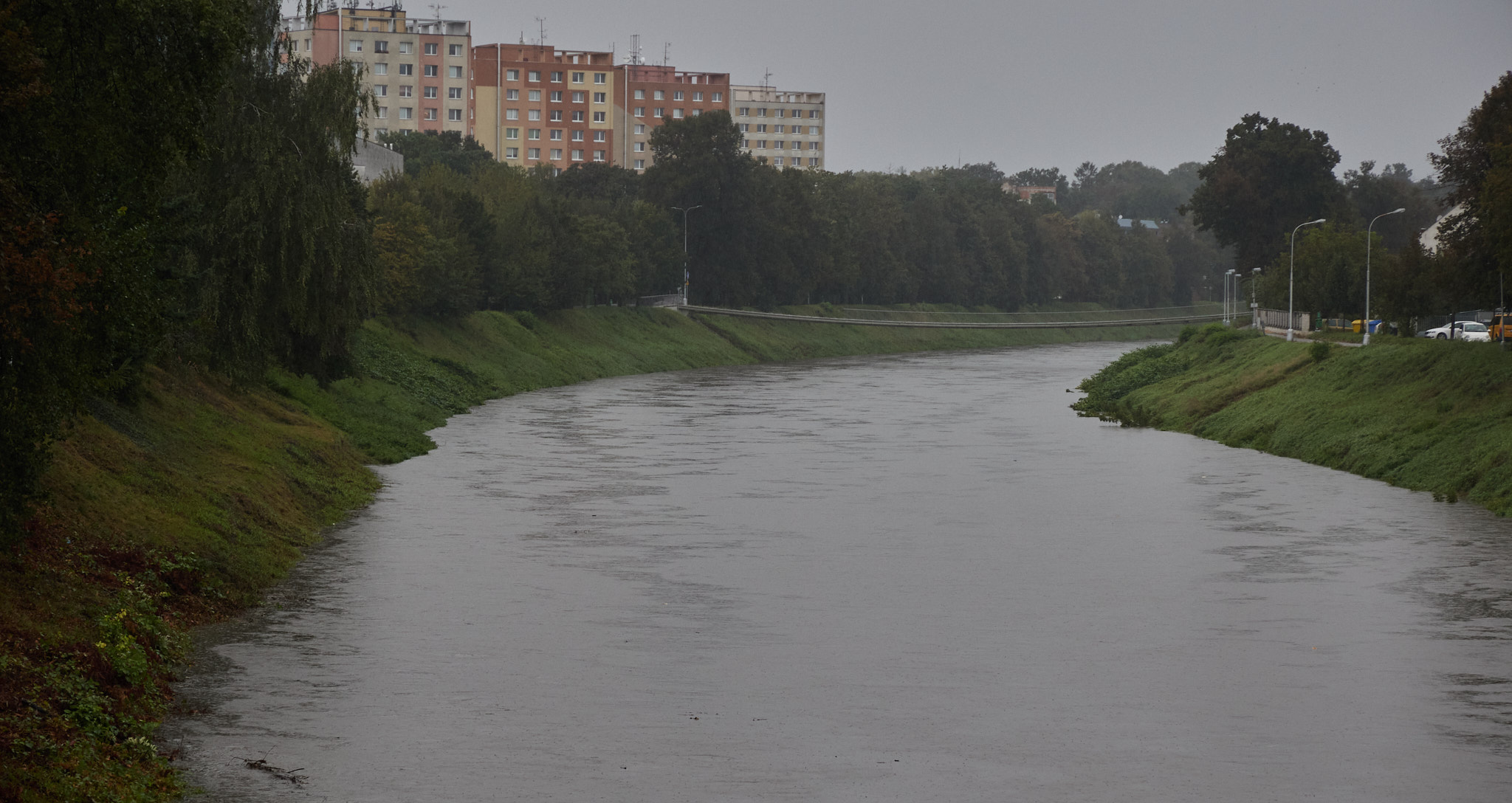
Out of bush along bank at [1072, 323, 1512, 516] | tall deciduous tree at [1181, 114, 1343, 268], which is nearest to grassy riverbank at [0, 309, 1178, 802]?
bush along bank at [1072, 323, 1512, 516]

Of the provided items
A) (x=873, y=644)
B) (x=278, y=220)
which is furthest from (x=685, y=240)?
(x=873, y=644)

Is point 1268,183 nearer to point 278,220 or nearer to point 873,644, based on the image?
point 278,220

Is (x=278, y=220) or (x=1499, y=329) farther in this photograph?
(x=1499, y=329)

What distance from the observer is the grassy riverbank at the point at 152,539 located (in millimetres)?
14508

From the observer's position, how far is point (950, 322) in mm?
138875

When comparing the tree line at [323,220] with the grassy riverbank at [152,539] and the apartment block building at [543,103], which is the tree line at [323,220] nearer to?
the grassy riverbank at [152,539]

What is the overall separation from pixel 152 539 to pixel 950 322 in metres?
119

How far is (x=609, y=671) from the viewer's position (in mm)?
20062

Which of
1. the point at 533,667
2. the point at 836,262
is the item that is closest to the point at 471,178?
the point at 836,262

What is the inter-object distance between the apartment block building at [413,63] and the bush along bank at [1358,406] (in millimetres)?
112483

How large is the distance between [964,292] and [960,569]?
122175 millimetres

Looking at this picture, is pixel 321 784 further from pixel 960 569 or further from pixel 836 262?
pixel 836 262

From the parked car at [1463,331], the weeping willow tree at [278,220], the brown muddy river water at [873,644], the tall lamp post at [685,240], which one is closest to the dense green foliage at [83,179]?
the brown muddy river water at [873,644]

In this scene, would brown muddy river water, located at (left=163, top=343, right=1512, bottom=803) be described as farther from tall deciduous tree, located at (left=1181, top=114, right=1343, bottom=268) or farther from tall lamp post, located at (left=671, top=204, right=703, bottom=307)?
tall lamp post, located at (left=671, top=204, right=703, bottom=307)
